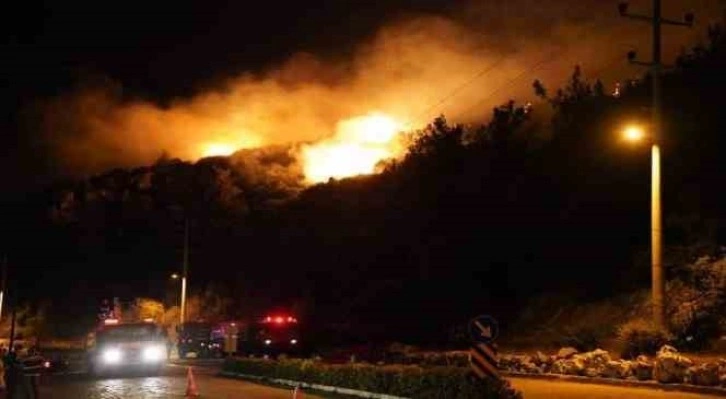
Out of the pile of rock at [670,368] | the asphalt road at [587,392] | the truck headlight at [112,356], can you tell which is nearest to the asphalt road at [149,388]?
the truck headlight at [112,356]

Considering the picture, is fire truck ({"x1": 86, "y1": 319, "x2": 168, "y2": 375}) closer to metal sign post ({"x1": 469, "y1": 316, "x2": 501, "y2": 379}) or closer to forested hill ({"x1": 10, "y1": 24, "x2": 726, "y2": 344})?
forested hill ({"x1": 10, "y1": 24, "x2": 726, "y2": 344})

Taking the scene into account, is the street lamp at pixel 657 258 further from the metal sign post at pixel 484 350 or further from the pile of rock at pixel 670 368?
the metal sign post at pixel 484 350

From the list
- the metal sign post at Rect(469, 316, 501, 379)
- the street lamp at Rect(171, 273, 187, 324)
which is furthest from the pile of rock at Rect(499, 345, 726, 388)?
the street lamp at Rect(171, 273, 187, 324)

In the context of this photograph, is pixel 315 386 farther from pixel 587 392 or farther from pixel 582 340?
pixel 582 340

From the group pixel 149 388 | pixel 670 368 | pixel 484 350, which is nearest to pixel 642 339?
pixel 670 368

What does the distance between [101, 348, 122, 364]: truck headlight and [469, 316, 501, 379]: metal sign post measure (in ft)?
71.4

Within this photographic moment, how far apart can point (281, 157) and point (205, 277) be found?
34951mm

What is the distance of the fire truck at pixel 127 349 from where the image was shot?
116ft

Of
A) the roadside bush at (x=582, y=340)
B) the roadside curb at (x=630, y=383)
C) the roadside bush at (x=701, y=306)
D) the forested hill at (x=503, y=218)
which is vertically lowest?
the roadside curb at (x=630, y=383)

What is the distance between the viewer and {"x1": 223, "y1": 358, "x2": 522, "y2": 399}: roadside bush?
55.1 ft

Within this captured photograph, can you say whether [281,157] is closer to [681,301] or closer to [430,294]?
[430,294]

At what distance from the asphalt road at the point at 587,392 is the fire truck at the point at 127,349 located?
16106 mm

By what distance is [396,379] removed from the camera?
20953 mm

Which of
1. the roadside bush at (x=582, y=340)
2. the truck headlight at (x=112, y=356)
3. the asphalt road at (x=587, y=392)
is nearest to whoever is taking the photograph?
the asphalt road at (x=587, y=392)
